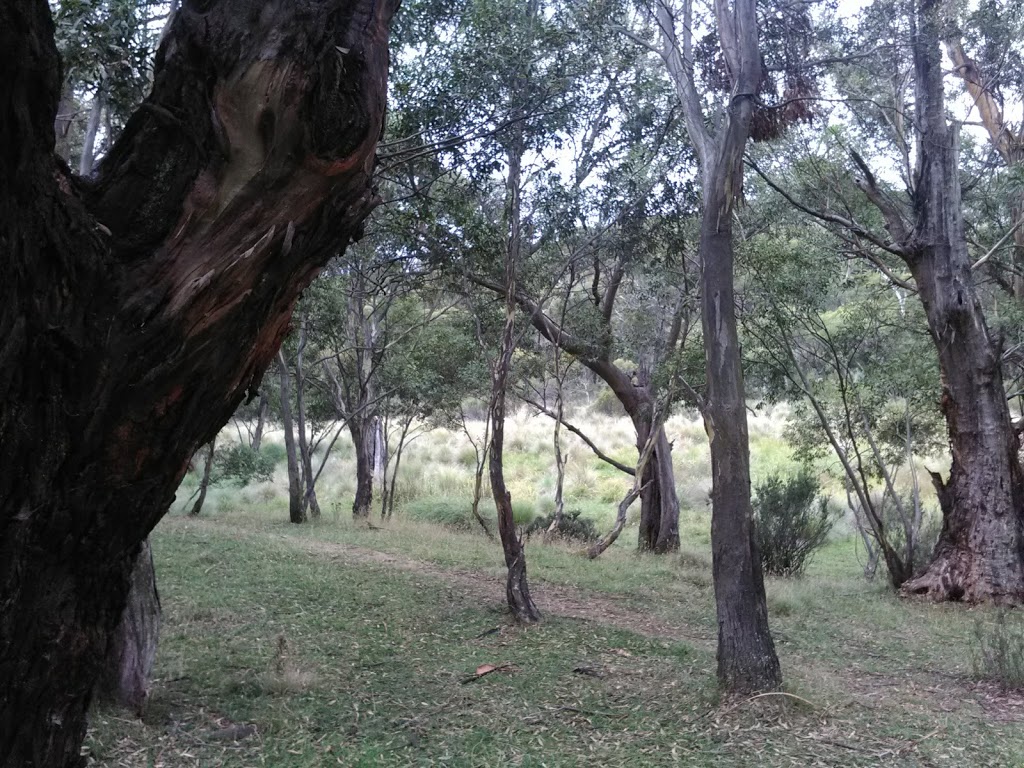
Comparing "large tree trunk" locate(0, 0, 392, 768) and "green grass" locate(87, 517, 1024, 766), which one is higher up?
"large tree trunk" locate(0, 0, 392, 768)

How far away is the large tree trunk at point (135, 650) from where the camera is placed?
4.41m

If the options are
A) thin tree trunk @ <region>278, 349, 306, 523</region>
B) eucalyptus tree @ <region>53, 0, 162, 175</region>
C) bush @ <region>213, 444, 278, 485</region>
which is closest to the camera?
eucalyptus tree @ <region>53, 0, 162, 175</region>

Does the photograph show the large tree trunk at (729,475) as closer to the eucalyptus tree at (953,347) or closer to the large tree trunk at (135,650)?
the large tree trunk at (135,650)

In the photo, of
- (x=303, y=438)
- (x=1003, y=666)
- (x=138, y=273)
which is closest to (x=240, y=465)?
(x=303, y=438)

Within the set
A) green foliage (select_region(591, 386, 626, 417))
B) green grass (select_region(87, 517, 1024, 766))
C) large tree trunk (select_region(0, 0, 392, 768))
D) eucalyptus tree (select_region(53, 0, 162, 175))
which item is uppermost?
green foliage (select_region(591, 386, 626, 417))

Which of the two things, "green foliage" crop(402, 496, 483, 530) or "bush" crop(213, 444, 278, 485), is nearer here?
"bush" crop(213, 444, 278, 485)

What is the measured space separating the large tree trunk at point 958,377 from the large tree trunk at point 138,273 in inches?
411

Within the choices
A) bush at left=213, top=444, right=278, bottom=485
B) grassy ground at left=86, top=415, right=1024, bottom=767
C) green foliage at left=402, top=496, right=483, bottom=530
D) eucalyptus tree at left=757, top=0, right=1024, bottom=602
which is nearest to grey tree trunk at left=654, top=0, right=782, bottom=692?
grassy ground at left=86, top=415, right=1024, bottom=767

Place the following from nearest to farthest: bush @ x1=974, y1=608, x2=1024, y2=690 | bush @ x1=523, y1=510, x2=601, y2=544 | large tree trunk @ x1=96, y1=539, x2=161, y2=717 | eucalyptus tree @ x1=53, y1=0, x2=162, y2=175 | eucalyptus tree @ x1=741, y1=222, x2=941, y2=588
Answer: large tree trunk @ x1=96, y1=539, x2=161, y2=717 < eucalyptus tree @ x1=53, y1=0, x2=162, y2=175 < bush @ x1=974, y1=608, x2=1024, y2=690 < eucalyptus tree @ x1=741, y1=222, x2=941, y2=588 < bush @ x1=523, y1=510, x2=601, y2=544

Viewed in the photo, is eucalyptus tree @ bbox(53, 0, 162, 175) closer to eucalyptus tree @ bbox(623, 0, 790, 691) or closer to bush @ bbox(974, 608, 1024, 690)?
eucalyptus tree @ bbox(623, 0, 790, 691)

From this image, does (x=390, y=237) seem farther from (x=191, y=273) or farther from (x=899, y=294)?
(x=899, y=294)

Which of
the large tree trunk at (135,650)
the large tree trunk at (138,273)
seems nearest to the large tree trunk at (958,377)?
the large tree trunk at (135,650)

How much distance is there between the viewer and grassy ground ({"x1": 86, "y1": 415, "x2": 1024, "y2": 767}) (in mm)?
4504

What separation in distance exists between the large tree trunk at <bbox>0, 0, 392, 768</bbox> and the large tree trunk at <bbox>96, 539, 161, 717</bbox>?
7.04 ft
